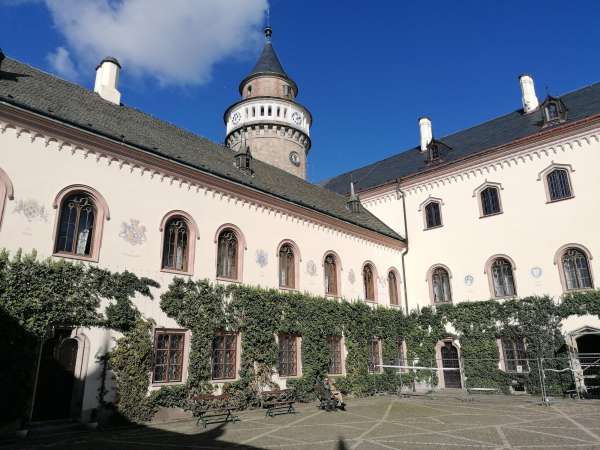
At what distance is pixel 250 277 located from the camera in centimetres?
1712

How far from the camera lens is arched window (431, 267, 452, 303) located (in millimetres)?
23969

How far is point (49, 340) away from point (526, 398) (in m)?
17.9

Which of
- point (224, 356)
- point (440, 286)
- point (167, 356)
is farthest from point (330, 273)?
point (167, 356)

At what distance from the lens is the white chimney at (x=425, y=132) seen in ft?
98.3

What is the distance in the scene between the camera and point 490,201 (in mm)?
23062

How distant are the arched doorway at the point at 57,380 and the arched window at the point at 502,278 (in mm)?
18766

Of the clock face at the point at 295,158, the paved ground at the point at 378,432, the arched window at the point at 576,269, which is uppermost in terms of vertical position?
the clock face at the point at 295,158

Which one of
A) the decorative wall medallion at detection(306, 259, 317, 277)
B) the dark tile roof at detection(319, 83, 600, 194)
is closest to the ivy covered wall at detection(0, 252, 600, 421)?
the decorative wall medallion at detection(306, 259, 317, 277)

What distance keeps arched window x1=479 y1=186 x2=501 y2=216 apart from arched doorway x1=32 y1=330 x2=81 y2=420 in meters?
19.7

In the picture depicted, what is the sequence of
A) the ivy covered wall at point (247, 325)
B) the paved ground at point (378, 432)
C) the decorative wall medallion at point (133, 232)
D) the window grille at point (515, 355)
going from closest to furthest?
the paved ground at point (378, 432) → the ivy covered wall at point (247, 325) → the decorative wall medallion at point (133, 232) → the window grille at point (515, 355)

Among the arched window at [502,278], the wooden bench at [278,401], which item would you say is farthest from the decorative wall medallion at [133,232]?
the arched window at [502,278]

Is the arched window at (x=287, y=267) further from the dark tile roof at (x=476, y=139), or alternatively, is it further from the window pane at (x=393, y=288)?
the dark tile roof at (x=476, y=139)

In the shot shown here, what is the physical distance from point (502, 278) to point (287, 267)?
10968 millimetres

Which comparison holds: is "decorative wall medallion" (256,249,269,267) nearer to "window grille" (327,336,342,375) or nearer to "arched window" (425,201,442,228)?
"window grille" (327,336,342,375)
